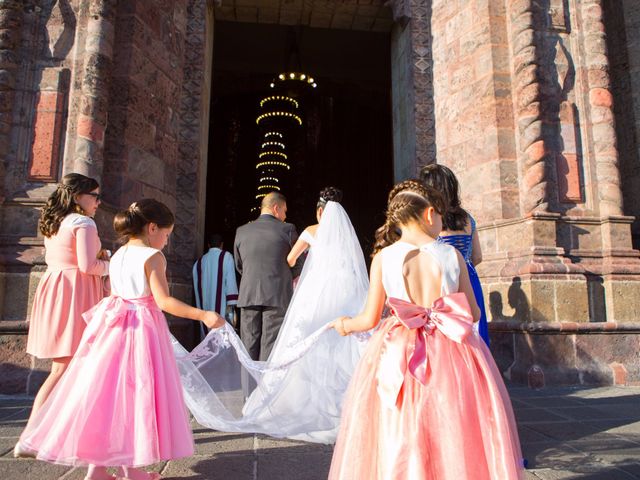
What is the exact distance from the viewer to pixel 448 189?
3.04 metres

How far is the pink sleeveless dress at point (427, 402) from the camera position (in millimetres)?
1713

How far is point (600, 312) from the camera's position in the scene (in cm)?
569

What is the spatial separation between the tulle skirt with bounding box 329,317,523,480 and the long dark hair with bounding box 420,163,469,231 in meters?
1.28

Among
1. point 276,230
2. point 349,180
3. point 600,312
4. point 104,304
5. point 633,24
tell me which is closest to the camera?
point 104,304

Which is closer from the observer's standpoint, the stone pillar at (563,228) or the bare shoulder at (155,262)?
the bare shoulder at (155,262)

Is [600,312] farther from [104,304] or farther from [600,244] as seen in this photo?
[104,304]

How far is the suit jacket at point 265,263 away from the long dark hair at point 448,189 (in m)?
1.70

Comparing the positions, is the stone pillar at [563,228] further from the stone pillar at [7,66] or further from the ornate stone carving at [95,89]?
the stone pillar at [7,66]

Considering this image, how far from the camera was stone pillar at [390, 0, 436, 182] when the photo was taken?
7.23 metres

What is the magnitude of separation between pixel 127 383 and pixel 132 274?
51 cm

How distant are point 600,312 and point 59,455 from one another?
5511mm

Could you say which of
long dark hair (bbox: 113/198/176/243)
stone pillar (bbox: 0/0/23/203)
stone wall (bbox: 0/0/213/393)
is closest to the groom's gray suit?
long dark hair (bbox: 113/198/176/243)

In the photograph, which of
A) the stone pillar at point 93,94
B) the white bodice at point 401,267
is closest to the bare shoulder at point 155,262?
the white bodice at point 401,267

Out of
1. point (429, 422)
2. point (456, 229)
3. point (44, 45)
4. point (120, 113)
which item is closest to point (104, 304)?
point (429, 422)
